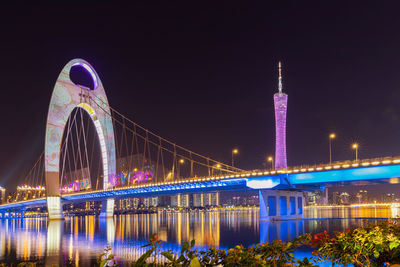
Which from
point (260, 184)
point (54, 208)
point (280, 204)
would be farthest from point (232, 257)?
point (54, 208)

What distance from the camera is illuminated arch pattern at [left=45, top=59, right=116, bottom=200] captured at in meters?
71.2

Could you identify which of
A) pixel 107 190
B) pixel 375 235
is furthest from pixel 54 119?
pixel 375 235

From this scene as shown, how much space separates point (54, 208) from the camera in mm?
72438

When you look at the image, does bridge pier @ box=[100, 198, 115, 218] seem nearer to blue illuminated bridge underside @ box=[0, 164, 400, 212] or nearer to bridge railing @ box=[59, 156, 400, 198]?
blue illuminated bridge underside @ box=[0, 164, 400, 212]

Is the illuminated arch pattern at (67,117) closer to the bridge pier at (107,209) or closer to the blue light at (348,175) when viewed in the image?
the bridge pier at (107,209)

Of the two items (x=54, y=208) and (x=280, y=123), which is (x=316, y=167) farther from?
(x=54, y=208)

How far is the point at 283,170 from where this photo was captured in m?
53.6

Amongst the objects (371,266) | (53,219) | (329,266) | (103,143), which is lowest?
(53,219)

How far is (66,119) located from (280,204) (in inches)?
1575

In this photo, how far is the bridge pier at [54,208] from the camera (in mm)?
70938

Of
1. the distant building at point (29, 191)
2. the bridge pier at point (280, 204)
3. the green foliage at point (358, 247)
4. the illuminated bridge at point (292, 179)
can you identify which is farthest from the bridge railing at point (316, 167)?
the distant building at point (29, 191)

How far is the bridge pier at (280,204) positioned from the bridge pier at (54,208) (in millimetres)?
36794

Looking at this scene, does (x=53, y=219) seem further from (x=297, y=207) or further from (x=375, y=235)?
(x=375, y=235)

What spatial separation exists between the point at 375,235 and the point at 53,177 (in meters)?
71.4
